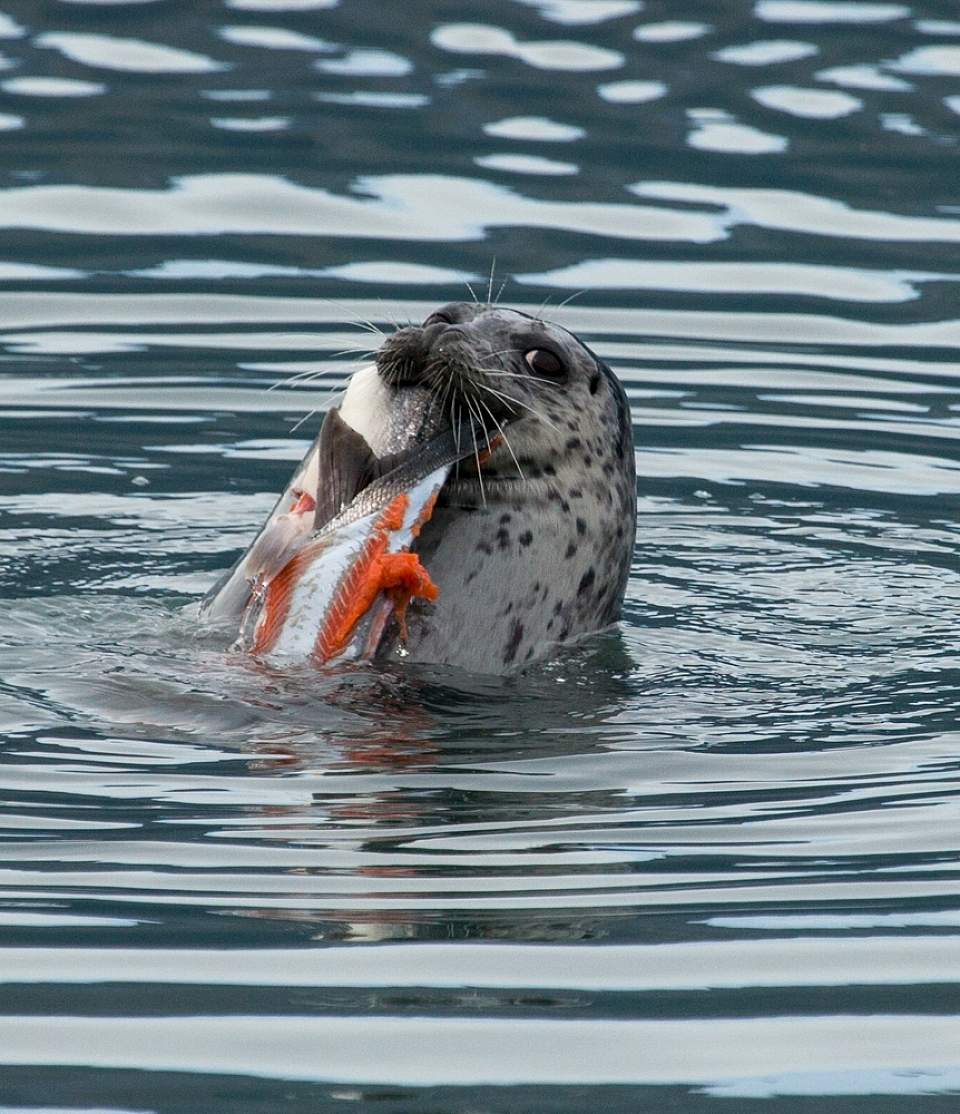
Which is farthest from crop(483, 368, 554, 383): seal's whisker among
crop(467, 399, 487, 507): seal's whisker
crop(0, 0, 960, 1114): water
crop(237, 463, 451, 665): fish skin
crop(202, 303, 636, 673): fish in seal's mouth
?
crop(0, 0, 960, 1114): water

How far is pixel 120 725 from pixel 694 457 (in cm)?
436

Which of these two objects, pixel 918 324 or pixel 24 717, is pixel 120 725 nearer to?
pixel 24 717

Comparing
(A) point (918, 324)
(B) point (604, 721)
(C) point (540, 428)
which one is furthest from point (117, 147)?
(B) point (604, 721)

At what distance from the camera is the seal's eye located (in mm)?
7652

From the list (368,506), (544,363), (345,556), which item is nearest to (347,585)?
(345,556)

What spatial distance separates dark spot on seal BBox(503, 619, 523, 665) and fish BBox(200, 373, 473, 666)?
41cm

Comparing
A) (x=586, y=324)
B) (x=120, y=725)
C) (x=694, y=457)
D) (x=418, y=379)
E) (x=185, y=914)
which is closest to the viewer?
(x=185, y=914)

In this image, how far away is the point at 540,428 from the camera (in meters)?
7.58

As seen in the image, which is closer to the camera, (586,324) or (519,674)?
(519,674)

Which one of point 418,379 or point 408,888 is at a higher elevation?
point 418,379

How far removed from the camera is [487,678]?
7359 mm

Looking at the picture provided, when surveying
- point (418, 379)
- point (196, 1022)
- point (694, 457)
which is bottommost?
point (694, 457)

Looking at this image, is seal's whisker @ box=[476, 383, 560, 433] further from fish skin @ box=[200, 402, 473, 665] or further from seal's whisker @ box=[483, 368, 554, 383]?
fish skin @ box=[200, 402, 473, 665]

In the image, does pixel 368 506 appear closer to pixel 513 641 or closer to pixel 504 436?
pixel 504 436
